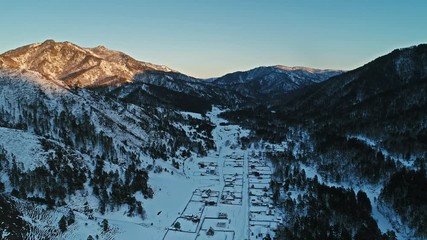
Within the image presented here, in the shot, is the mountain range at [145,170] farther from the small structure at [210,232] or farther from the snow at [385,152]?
the small structure at [210,232]

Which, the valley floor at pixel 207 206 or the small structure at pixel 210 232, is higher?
the valley floor at pixel 207 206

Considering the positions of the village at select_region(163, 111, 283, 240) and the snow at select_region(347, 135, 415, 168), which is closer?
the village at select_region(163, 111, 283, 240)

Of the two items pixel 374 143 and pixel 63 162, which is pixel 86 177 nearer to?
pixel 63 162

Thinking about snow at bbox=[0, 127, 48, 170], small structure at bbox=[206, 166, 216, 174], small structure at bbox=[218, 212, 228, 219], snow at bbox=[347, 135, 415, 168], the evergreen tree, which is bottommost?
small structure at bbox=[218, 212, 228, 219]

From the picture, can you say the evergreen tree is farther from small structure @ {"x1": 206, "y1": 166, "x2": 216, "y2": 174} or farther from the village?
small structure @ {"x1": 206, "y1": 166, "x2": 216, "y2": 174}

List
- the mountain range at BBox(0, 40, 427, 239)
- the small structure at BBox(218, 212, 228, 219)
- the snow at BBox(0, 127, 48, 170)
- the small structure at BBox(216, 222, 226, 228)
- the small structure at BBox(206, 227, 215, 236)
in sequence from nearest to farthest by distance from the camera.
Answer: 1. the mountain range at BBox(0, 40, 427, 239)
2. the small structure at BBox(206, 227, 215, 236)
3. the small structure at BBox(216, 222, 226, 228)
4. the small structure at BBox(218, 212, 228, 219)
5. the snow at BBox(0, 127, 48, 170)

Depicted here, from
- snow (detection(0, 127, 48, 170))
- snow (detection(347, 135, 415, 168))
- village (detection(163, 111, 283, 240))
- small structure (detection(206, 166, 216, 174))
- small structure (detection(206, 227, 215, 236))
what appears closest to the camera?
small structure (detection(206, 227, 215, 236))

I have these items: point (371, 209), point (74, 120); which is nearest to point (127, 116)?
point (74, 120)

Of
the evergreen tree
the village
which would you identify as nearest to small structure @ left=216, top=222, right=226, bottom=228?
the village

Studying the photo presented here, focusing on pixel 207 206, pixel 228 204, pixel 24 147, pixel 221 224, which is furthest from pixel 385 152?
pixel 24 147

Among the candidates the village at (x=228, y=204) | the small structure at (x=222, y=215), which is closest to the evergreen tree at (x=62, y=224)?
the village at (x=228, y=204)

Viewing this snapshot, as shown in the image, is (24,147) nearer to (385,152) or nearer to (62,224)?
(62,224)
